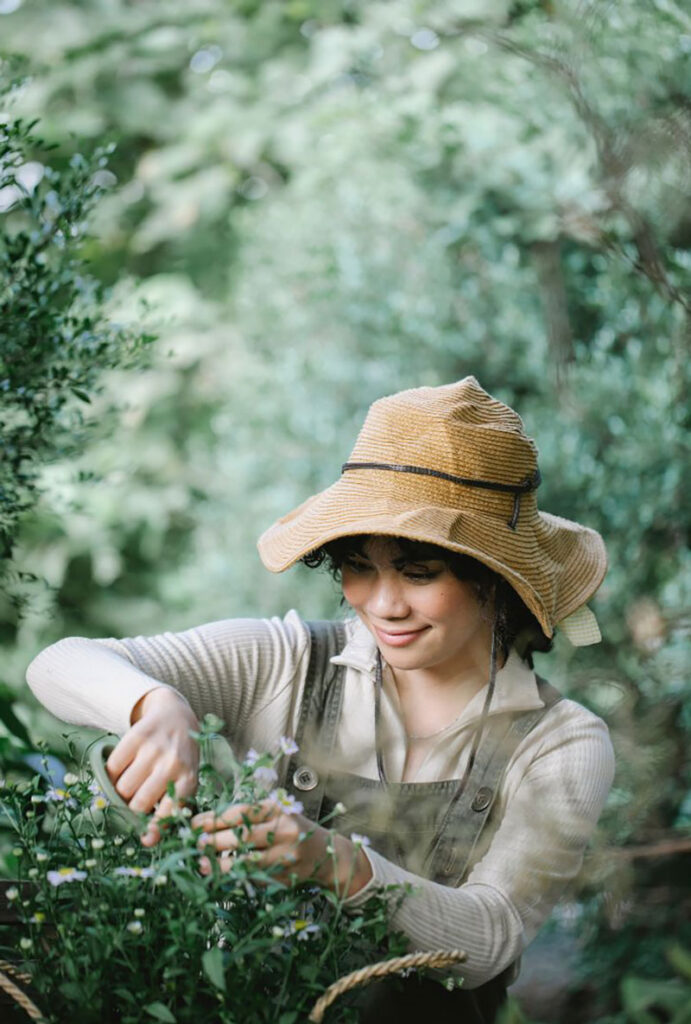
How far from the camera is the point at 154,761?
52.5 inches

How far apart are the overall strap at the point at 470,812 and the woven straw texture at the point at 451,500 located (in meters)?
0.20

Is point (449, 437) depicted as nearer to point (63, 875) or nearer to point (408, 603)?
point (408, 603)

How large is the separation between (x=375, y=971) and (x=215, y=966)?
19 cm

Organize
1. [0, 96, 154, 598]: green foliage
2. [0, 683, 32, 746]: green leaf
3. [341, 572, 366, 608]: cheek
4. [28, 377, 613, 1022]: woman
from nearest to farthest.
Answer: [28, 377, 613, 1022]: woman → [341, 572, 366, 608]: cheek → [0, 96, 154, 598]: green foliage → [0, 683, 32, 746]: green leaf

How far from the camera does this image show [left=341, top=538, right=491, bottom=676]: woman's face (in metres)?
1.64

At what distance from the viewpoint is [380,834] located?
5.76ft

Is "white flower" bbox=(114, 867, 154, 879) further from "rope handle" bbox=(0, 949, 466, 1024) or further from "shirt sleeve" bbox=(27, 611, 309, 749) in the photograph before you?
"shirt sleeve" bbox=(27, 611, 309, 749)

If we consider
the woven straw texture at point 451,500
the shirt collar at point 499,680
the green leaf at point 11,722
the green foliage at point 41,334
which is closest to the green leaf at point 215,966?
the woven straw texture at point 451,500

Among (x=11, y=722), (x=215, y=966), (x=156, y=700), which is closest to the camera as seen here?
(x=215, y=966)

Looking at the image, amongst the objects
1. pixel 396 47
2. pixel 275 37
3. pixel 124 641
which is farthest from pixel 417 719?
pixel 275 37

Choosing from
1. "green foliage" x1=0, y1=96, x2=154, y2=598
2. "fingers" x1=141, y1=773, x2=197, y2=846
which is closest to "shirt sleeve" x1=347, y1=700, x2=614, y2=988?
"fingers" x1=141, y1=773, x2=197, y2=846

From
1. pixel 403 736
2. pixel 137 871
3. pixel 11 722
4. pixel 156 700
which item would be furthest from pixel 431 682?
pixel 11 722

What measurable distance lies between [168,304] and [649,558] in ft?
9.66

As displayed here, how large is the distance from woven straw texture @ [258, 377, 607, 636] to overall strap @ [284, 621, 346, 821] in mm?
225
